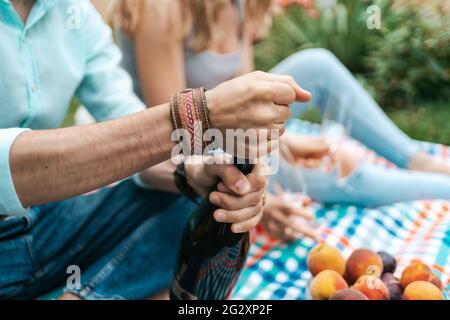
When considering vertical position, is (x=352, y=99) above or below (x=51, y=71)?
below

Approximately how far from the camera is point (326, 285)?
938 millimetres

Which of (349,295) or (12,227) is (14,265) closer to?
(12,227)

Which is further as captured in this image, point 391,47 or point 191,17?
point 391,47

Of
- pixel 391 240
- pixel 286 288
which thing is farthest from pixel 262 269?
pixel 391 240

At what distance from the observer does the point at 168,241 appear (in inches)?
41.6

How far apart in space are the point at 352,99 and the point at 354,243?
44 centimetres

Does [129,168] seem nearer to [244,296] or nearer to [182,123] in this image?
[182,123]

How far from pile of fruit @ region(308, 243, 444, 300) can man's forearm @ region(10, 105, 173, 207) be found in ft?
1.36

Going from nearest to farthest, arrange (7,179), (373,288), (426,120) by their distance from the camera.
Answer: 1. (7,179)
2. (373,288)
3. (426,120)

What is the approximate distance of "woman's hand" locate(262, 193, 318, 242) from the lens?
1204 mm

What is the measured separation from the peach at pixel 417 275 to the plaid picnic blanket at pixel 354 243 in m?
0.06

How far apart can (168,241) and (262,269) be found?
249 mm

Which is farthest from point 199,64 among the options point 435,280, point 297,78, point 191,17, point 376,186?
point 435,280

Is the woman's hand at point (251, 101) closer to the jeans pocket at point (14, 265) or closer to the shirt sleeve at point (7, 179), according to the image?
the shirt sleeve at point (7, 179)
